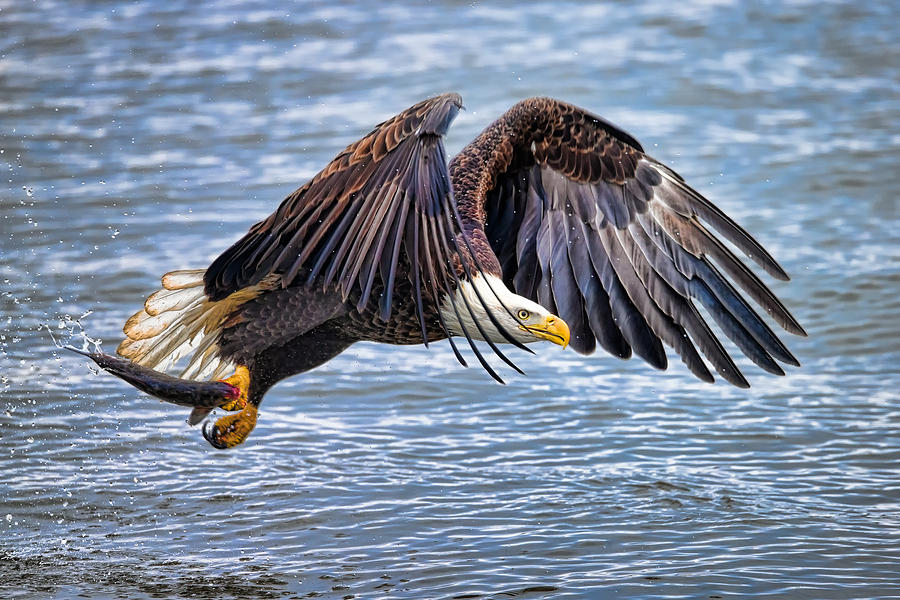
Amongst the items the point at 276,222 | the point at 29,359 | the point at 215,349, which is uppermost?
the point at 276,222

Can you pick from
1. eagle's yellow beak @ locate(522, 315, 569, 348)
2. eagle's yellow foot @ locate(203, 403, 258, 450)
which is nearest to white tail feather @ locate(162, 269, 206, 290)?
eagle's yellow foot @ locate(203, 403, 258, 450)

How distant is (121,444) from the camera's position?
601cm

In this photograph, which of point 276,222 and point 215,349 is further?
point 215,349

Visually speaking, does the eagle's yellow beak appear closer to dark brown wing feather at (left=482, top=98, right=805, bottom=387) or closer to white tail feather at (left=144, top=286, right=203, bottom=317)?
dark brown wing feather at (left=482, top=98, right=805, bottom=387)

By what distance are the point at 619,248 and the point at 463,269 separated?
128 cm

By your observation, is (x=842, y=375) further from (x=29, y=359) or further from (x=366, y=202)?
(x=29, y=359)

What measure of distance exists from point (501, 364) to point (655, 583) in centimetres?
231

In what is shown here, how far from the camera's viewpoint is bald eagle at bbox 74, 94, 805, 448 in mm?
4480

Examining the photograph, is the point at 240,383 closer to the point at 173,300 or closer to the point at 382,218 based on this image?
the point at 173,300

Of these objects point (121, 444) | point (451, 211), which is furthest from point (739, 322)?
point (121, 444)

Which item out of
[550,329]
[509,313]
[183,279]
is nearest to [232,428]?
[183,279]

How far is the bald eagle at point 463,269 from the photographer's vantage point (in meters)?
4.48

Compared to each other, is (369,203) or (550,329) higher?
(369,203)

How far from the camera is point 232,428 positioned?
205 inches
